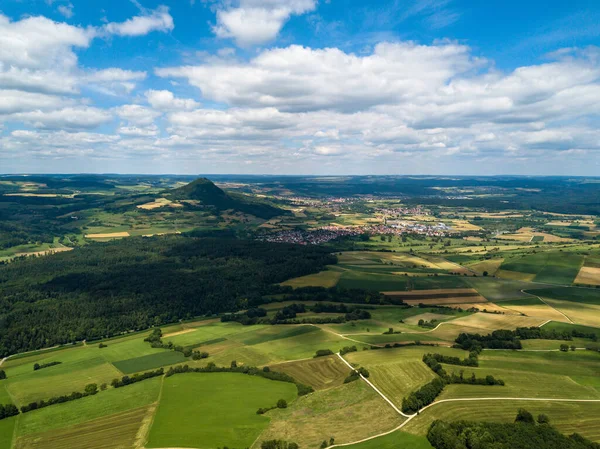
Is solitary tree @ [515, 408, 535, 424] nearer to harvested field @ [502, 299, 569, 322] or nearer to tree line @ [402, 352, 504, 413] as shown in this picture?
tree line @ [402, 352, 504, 413]

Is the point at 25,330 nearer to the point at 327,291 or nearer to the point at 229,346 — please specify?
the point at 229,346

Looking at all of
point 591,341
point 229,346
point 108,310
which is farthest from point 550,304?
point 108,310

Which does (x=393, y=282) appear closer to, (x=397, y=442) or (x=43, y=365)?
(x=397, y=442)

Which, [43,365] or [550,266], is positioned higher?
[550,266]

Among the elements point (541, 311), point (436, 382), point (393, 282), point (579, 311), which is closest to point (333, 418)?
point (436, 382)

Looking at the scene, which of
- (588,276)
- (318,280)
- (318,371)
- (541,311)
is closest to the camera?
(318,371)

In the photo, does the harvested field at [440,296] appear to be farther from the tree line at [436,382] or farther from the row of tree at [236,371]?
the row of tree at [236,371]

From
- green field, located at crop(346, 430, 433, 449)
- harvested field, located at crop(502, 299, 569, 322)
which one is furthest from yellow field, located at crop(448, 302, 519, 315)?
green field, located at crop(346, 430, 433, 449)
